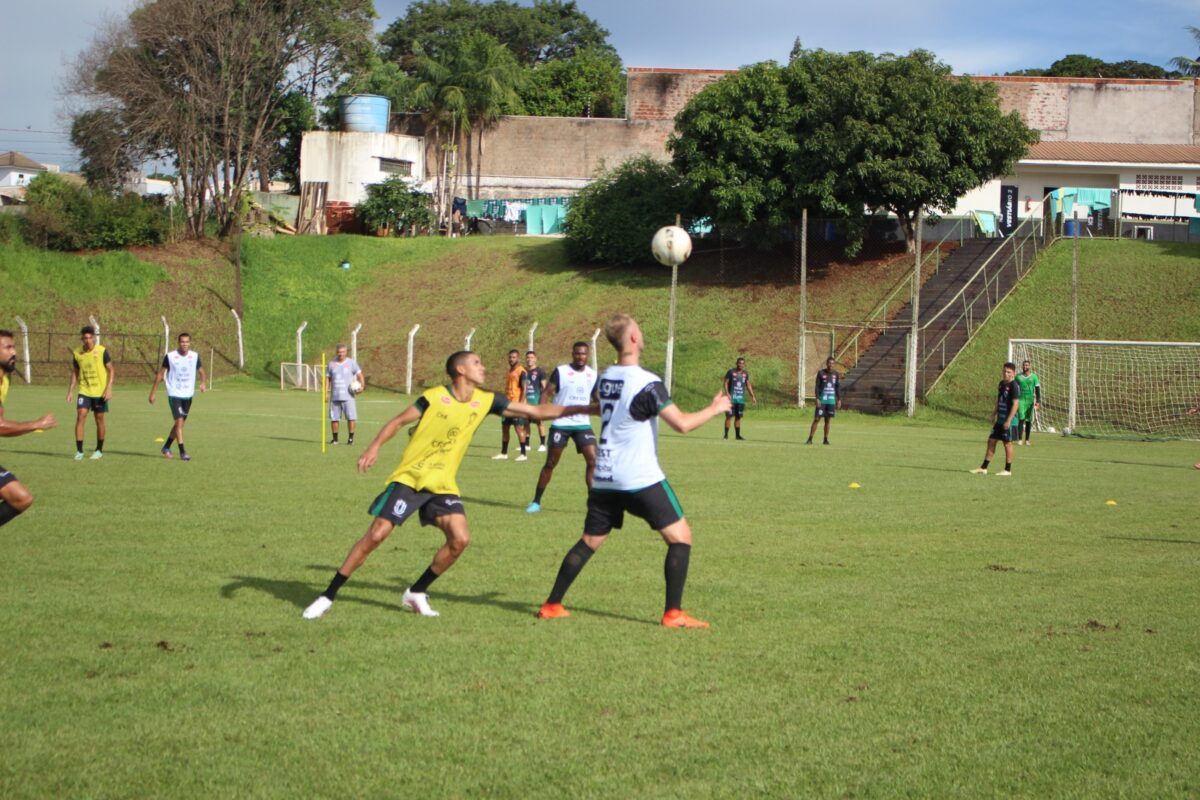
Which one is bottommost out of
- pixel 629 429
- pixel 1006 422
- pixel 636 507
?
pixel 1006 422

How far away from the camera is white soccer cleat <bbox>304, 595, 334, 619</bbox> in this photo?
791cm

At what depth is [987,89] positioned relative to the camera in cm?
4369

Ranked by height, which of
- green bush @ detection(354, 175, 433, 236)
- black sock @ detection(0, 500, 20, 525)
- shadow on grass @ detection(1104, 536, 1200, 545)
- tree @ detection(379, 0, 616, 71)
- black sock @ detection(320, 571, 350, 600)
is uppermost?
tree @ detection(379, 0, 616, 71)

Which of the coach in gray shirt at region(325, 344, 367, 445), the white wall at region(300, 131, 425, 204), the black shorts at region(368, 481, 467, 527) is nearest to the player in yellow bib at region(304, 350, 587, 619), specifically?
the black shorts at region(368, 481, 467, 527)

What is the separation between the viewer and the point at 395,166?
205ft

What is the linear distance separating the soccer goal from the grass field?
58.7ft

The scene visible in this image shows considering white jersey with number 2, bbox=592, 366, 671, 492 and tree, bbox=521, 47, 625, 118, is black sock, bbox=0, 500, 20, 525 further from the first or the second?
tree, bbox=521, 47, 625, 118

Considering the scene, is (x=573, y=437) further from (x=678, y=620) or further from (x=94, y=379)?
(x=94, y=379)

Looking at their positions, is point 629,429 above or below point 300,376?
above

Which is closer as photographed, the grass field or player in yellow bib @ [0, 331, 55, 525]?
the grass field

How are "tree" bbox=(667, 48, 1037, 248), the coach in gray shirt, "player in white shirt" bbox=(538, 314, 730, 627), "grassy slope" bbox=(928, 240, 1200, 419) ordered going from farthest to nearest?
"tree" bbox=(667, 48, 1037, 248), "grassy slope" bbox=(928, 240, 1200, 419), the coach in gray shirt, "player in white shirt" bbox=(538, 314, 730, 627)

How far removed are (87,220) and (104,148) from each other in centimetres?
555

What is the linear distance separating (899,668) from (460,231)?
187 ft

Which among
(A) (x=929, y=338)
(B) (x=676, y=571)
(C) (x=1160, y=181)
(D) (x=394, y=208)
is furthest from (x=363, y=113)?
(B) (x=676, y=571)
